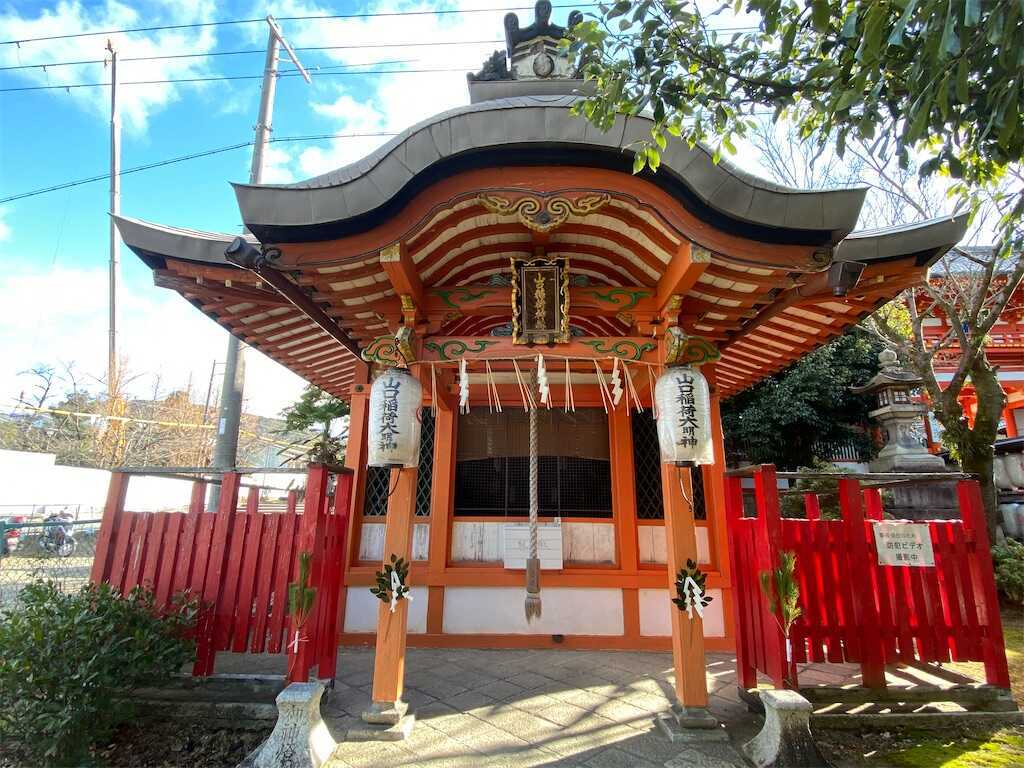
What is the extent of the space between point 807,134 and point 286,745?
5.50m

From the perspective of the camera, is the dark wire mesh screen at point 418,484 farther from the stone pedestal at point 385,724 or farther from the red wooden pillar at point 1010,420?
the red wooden pillar at point 1010,420

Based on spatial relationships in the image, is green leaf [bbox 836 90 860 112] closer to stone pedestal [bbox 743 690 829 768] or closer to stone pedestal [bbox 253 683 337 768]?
stone pedestal [bbox 743 690 829 768]

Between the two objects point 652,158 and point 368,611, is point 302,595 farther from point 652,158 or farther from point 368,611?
point 652,158

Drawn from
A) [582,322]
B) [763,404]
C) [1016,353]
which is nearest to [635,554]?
[582,322]

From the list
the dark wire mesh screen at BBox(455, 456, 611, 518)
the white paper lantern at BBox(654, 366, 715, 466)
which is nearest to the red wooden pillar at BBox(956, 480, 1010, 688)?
the white paper lantern at BBox(654, 366, 715, 466)

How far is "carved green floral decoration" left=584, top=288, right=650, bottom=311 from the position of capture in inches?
187

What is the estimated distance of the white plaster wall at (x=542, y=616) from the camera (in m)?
5.99

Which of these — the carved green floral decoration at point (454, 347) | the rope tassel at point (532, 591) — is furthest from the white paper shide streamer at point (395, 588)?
the carved green floral decoration at point (454, 347)

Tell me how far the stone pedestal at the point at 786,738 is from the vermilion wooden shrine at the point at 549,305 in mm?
583

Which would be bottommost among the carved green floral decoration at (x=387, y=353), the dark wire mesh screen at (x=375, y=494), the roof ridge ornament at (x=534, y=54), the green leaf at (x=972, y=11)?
the dark wire mesh screen at (x=375, y=494)

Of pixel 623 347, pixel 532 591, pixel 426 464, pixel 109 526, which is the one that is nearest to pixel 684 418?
pixel 623 347

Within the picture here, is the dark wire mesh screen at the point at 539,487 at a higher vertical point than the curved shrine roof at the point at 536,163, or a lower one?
lower

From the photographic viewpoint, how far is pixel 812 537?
4230mm

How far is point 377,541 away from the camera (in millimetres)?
6555
